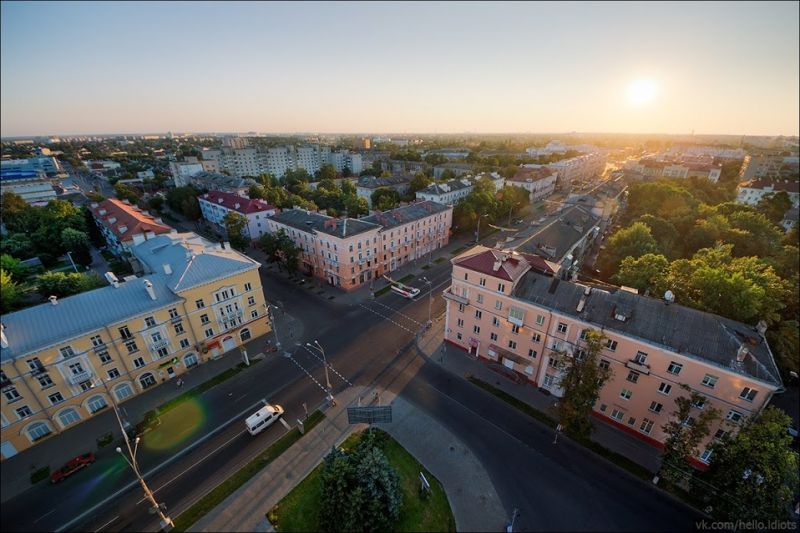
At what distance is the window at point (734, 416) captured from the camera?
27953mm

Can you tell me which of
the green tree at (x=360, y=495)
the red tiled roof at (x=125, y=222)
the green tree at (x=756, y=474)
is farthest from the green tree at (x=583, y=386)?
the red tiled roof at (x=125, y=222)

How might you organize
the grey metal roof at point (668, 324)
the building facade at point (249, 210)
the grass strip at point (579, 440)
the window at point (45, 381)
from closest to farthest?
the grey metal roof at point (668, 324)
the grass strip at point (579, 440)
the window at point (45, 381)
the building facade at point (249, 210)

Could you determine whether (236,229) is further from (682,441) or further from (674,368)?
(682,441)

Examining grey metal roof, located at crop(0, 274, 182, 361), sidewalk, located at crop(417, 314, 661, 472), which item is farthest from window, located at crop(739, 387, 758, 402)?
grey metal roof, located at crop(0, 274, 182, 361)

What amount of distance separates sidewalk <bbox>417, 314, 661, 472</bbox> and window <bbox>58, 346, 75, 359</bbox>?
132ft

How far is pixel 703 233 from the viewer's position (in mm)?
65750

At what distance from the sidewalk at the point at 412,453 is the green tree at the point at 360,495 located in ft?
16.6

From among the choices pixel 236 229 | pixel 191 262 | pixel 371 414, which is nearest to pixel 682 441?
pixel 371 414

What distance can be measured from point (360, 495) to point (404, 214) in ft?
190

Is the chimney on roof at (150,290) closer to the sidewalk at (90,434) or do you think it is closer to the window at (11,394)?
the sidewalk at (90,434)

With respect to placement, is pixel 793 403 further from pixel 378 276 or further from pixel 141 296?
pixel 141 296

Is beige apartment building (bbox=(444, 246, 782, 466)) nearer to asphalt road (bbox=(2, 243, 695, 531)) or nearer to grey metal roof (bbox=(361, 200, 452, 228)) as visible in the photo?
asphalt road (bbox=(2, 243, 695, 531))

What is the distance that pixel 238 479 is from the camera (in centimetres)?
2966

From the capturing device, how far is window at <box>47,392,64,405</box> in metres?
33.1
